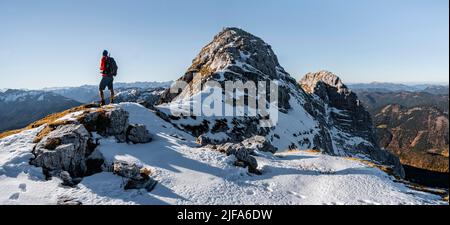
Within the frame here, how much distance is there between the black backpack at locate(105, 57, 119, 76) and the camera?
36484mm

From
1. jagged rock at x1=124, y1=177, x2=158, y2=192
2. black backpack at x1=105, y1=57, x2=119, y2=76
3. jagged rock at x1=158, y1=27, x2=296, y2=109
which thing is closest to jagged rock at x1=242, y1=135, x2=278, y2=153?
jagged rock at x1=124, y1=177, x2=158, y2=192

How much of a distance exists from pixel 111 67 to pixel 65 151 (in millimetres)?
14165

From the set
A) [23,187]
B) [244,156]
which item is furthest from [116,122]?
[244,156]

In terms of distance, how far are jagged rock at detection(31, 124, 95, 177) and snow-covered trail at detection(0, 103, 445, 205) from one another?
0.99 m

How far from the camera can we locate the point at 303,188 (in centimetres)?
2480

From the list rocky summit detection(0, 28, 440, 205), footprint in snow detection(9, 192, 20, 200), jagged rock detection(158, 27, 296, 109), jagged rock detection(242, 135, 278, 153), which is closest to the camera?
footprint in snow detection(9, 192, 20, 200)

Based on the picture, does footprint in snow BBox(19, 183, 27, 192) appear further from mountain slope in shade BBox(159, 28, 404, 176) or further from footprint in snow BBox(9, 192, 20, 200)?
mountain slope in shade BBox(159, 28, 404, 176)

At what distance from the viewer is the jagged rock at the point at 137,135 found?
33062 mm

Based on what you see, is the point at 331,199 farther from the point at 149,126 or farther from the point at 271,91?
the point at 271,91

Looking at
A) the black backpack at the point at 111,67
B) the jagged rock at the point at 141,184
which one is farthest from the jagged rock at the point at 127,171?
Answer: the black backpack at the point at 111,67

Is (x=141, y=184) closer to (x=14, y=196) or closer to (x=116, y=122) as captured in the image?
(x=14, y=196)

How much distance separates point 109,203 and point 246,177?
10773mm

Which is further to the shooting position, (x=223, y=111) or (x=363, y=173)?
(x=223, y=111)
